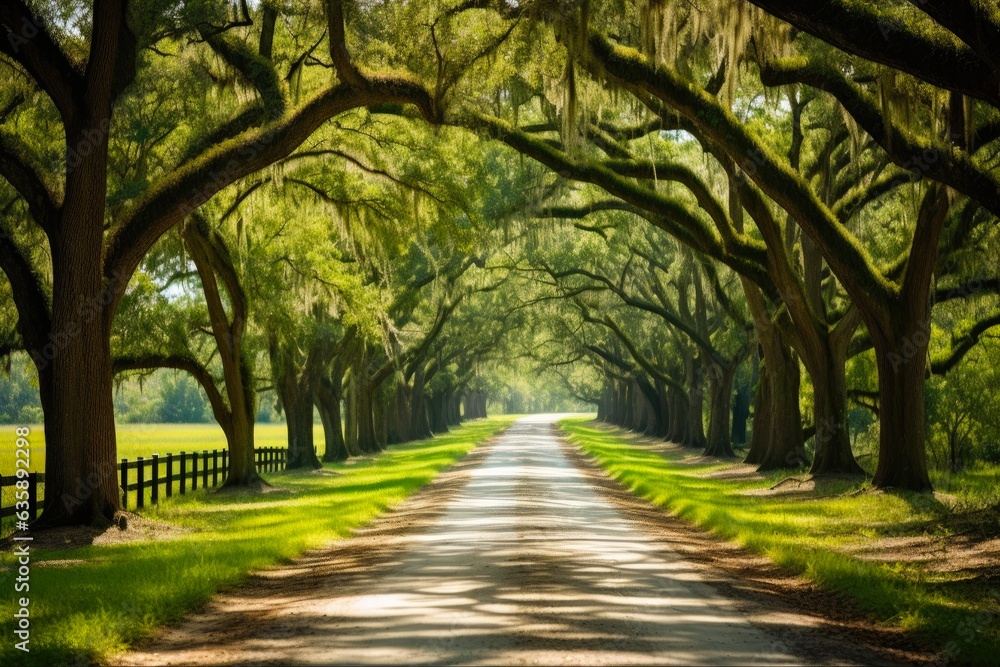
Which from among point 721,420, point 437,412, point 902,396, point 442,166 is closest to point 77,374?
point 442,166

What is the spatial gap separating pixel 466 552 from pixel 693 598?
154 inches

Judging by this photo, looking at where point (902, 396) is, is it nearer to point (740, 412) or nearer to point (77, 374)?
point (77, 374)

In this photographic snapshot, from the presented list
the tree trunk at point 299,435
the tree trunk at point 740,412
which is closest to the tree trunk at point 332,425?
the tree trunk at point 299,435

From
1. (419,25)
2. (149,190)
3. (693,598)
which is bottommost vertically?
(693,598)

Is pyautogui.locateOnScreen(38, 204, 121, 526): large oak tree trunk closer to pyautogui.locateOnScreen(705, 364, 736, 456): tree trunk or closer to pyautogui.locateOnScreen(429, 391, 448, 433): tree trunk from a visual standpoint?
pyautogui.locateOnScreen(705, 364, 736, 456): tree trunk

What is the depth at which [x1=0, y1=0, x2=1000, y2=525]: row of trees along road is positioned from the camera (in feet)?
49.5

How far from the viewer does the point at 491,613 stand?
8805 millimetres

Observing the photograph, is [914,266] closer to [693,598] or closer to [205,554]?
Answer: [693,598]

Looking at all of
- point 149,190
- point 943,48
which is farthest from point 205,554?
point 943,48

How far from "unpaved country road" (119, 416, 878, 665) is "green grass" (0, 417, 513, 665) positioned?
31 centimetres

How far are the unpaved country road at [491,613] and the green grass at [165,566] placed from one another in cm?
31

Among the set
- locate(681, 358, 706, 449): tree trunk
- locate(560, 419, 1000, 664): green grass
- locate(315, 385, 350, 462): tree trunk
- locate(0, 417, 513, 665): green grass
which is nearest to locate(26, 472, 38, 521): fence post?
locate(0, 417, 513, 665): green grass

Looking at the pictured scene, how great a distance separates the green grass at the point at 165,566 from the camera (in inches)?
316

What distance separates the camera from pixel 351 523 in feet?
57.3
